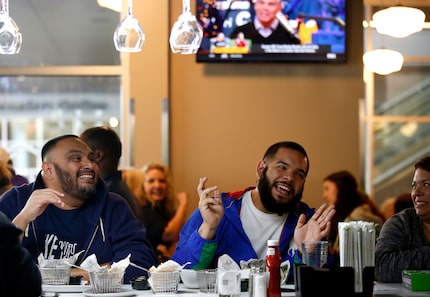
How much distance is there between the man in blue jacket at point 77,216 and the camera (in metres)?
4.29

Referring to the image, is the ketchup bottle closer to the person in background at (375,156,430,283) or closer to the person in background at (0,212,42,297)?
the person in background at (375,156,430,283)

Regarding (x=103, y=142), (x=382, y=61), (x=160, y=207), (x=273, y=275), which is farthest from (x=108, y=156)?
(x=382, y=61)

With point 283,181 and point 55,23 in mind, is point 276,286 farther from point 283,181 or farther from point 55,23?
point 55,23

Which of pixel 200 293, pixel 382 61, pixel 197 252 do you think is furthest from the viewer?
pixel 382 61

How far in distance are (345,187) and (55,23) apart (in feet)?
Result: 9.37

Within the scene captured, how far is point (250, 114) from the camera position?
752cm

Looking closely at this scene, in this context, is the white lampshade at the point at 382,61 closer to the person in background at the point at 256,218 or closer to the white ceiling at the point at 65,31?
the white ceiling at the point at 65,31

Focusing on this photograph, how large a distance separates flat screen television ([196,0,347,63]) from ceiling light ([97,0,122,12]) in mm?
764

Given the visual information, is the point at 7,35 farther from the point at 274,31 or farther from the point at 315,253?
the point at 274,31

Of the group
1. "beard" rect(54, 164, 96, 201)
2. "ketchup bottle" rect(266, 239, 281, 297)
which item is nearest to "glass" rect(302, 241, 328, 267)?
"ketchup bottle" rect(266, 239, 281, 297)

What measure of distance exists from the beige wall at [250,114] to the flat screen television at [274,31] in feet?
0.74

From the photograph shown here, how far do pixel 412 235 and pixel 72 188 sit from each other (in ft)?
5.58

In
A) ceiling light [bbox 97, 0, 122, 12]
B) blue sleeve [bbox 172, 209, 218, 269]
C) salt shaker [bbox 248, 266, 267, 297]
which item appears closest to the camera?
salt shaker [bbox 248, 266, 267, 297]

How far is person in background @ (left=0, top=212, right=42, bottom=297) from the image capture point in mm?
2660
